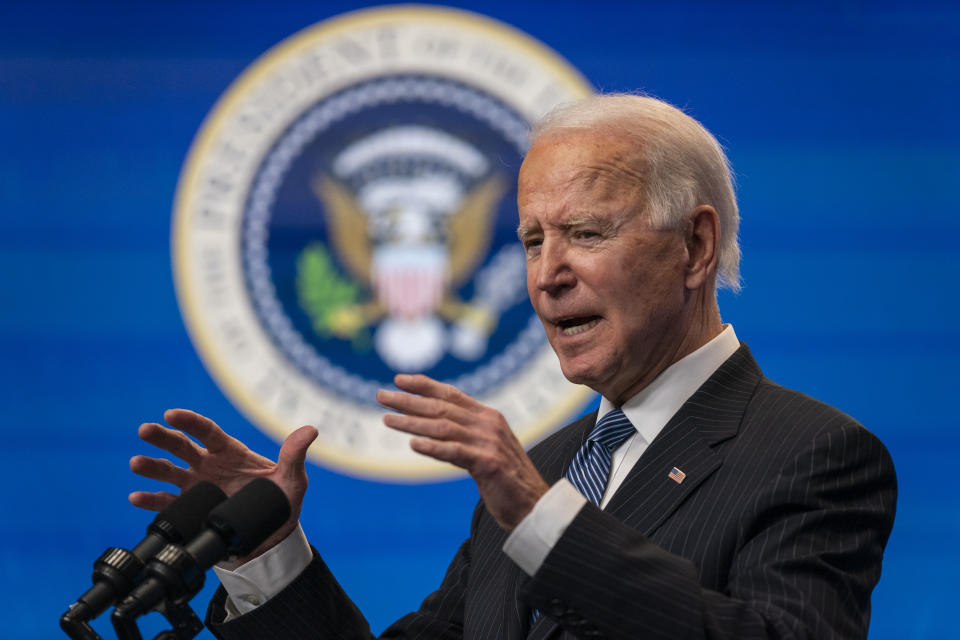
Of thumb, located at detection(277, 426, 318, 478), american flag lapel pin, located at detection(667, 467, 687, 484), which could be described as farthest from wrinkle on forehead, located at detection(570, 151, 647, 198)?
thumb, located at detection(277, 426, 318, 478)

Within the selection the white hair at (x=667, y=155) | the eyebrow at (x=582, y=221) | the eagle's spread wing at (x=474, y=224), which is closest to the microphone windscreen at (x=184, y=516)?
the eyebrow at (x=582, y=221)

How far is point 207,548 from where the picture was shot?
1.22 metres

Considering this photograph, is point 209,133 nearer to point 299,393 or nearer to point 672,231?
point 299,393

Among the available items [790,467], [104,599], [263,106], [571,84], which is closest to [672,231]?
[790,467]

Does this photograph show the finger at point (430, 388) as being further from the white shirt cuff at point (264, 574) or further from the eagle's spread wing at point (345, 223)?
the eagle's spread wing at point (345, 223)

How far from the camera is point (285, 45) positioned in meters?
3.41

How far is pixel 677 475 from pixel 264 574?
2.41 ft

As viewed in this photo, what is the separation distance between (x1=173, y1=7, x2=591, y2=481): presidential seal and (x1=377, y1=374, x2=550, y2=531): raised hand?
6.58 feet

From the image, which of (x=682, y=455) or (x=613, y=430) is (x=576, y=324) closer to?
(x=613, y=430)

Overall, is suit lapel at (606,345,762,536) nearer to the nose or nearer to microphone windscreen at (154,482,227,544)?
the nose

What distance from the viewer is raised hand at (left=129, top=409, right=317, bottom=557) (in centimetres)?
167

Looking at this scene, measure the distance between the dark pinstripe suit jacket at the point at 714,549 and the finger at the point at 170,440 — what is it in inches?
11.5

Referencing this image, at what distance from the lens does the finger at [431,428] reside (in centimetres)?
121

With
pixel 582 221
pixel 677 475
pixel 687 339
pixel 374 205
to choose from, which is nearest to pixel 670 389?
pixel 687 339
